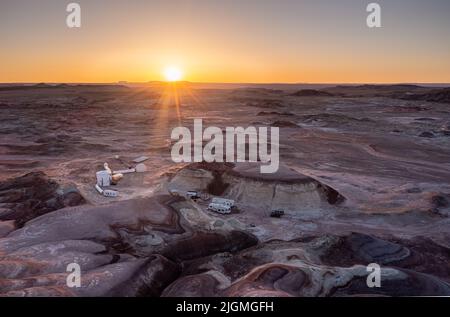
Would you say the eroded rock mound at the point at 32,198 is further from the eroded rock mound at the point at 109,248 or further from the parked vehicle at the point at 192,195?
the parked vehicle at the point at 192,195

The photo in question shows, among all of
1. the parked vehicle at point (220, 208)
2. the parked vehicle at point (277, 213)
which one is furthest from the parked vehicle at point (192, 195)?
the parked vehicle at point (277, 213)

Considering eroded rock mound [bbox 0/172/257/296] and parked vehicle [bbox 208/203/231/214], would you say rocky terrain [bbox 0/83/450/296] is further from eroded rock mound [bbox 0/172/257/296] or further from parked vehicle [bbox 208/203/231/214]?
parked vehicle [bbox 208/203/231/214]

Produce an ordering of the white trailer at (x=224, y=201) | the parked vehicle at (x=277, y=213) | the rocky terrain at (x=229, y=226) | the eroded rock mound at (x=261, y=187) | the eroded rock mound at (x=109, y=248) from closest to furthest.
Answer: the eroded rock mound at (x=109, y=248)
the rocky terrain at (x=229, y=226)
the parked vehicle at (x=277, y=213)
the white trailer at (x=224, y=201)
the eroded rock mound at (x=261, y=187)

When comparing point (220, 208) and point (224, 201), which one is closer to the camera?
point (220, 208)

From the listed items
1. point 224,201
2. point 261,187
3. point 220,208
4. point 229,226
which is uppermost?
point 261,187

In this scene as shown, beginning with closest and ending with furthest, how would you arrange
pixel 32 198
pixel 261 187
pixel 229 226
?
1. pixel 229 226
2. pixel 32 198
3. pixel 261 187

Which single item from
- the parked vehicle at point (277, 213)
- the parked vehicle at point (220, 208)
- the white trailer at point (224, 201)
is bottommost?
the parked vehicle at point (277, 213)

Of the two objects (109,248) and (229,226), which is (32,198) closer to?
(109,248)

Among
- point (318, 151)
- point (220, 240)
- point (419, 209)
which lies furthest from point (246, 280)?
point (318, 151)

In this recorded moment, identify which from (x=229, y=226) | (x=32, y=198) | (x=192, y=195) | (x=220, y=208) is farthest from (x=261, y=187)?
(x=32, y=198)

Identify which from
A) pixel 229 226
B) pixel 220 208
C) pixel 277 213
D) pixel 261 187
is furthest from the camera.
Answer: pixel 261 187
